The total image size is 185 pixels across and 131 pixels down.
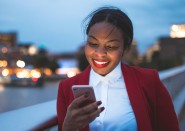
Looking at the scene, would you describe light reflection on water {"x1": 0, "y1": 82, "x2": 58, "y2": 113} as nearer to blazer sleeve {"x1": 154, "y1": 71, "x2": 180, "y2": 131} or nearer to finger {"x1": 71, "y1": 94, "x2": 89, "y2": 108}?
blazer sleeve {"x1": 154, "y1": 71, "x2": 180, "y2": 131}

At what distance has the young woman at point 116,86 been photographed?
2438mm

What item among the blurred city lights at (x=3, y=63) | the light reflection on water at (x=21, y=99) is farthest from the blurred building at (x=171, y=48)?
the light reflection on water at (x=21, y=99)

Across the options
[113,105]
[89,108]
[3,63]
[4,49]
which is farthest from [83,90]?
[4,49]

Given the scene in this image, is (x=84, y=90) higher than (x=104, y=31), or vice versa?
(x=104, y=31)

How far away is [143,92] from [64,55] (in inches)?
6280

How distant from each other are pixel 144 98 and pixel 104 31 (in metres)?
0.45

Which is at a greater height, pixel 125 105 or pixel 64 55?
pixel 125 105

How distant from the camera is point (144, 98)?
251cm

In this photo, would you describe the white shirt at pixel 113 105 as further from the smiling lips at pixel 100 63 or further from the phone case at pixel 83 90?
the phone case at pixel 83 90

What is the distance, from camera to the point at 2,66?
331 feet

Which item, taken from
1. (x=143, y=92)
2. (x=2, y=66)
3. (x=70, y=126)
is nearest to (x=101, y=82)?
(x=143, y=92)

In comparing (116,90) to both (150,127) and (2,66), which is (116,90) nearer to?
(150,127)

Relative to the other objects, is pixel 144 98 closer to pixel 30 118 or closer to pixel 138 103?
pixel 138 103

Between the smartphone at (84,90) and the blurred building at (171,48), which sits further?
the blurred building at (171,48)
